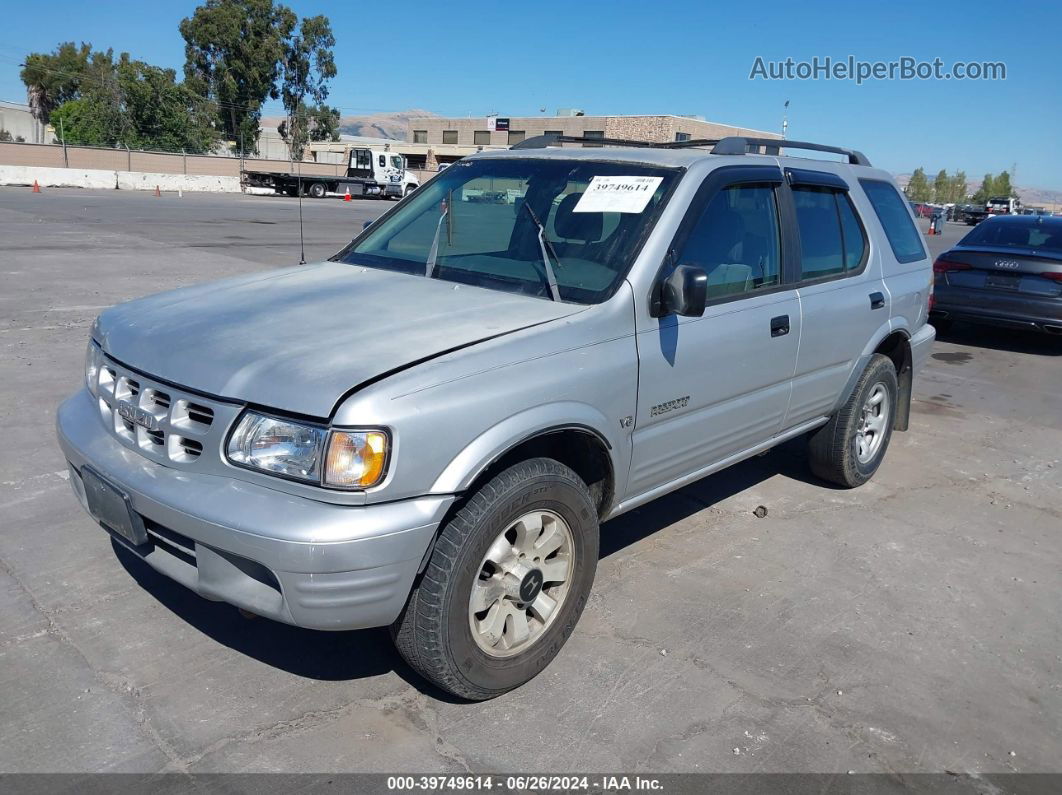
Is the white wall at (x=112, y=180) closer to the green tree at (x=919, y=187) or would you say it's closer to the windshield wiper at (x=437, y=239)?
the windshield wiper at (x=437, y=239)

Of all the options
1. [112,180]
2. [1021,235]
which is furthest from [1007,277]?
[112,180]

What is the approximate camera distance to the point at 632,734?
293 cm

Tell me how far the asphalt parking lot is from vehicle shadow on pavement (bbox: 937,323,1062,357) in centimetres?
622

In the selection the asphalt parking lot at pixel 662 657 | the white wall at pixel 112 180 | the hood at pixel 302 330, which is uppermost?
the white wall at pixel 112 180

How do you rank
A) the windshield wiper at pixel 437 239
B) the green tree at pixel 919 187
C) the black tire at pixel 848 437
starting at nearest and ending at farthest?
the windshield wiper at pixel 437 239 < the black tire at pixel 848 437 < the green tree at pixel 919 187

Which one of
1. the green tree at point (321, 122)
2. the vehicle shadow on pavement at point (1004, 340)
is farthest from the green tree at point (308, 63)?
the vehicle shadow on pavement at point (1004, 340)

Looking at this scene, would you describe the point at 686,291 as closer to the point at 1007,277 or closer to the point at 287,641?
the point at 287,641

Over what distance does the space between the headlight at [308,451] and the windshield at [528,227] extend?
120cm

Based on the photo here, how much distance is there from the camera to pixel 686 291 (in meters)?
3.33

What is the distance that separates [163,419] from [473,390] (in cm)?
105

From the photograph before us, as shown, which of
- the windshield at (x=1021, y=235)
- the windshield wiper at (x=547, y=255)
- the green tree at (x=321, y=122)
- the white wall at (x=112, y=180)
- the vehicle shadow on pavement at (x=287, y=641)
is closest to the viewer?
the vehicle shadow on pavement at (x=287, y=641)

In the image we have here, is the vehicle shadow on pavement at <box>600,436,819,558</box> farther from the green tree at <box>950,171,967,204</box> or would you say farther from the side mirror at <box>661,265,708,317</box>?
the green tree at <box>950,171,967,204</box>

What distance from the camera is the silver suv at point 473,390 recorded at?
259cm

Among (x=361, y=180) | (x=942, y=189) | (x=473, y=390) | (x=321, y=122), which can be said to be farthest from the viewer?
(x=942, y=189)
